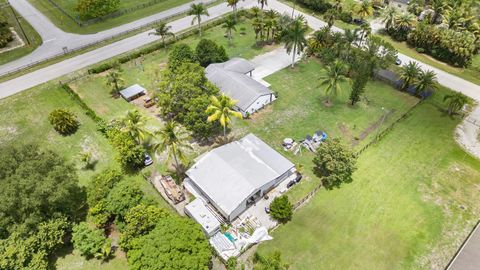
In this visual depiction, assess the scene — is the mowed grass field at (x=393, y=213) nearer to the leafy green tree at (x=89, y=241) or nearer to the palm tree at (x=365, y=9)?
the leafy green tree at (x=89, y=241)

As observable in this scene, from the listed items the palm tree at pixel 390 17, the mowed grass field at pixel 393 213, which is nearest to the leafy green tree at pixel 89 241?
the mowed grass field at pixel 393 213

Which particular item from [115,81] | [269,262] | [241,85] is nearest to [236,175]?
[269,262]

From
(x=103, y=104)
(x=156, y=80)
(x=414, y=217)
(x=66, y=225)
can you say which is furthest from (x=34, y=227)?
(x=414, y=217)

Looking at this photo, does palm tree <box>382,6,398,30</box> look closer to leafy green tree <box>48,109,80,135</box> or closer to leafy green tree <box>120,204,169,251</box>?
leafy green tree <box>120,204,169,251</box>

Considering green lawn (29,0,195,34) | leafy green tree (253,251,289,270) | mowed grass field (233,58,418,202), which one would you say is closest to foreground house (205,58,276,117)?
mowed grass field (233,58,418,202)

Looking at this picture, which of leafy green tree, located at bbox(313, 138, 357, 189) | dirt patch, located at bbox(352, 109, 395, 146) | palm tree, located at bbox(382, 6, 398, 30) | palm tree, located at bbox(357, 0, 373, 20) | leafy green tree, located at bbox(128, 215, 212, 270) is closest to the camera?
leafy green tree, located at bbox(128, 215, 212, 270)
